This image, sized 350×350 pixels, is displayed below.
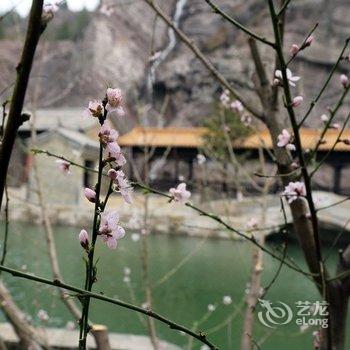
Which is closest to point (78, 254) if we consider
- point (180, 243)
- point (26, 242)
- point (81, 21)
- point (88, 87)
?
point (26, 242)

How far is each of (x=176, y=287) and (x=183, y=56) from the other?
23018mm

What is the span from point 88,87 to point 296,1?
13.7 m

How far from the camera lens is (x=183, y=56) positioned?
29.8m

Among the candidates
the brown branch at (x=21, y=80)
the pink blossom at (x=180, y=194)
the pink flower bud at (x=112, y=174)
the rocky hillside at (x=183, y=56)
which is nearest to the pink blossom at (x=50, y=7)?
the brown branch at (x=21, y=80)

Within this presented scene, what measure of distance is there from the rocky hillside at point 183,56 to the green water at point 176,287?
14.5 m

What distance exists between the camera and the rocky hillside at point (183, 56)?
88.3 feet

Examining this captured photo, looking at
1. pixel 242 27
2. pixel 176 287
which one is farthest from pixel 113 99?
pixel 176 287

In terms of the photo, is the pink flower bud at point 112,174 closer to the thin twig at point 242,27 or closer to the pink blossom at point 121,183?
the pink blossom at point 121,183

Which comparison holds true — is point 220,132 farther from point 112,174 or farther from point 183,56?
point 112,174

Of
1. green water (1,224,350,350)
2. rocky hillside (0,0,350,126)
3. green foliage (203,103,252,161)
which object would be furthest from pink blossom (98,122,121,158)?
rocky hillside (0,0,350,126)

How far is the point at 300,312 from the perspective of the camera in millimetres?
1614

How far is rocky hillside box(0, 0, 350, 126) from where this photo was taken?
2692 cm

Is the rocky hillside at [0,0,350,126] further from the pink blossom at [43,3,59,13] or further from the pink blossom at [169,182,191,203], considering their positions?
the pink blossom at [43,3,59,13]

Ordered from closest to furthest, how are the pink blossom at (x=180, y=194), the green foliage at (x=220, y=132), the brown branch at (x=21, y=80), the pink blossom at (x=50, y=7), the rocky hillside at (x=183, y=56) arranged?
the brown branch at (x=21, y=80) → the pink blossom at (x=50, y=7) → the pink blossom at (x=180, y=194) → the green foliage at (x=220, y=132) → the rocky hillside at (x=183, y=56)
